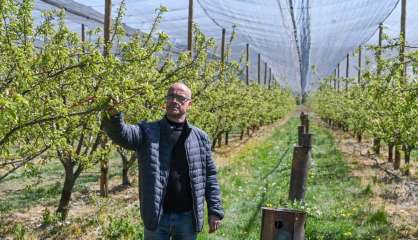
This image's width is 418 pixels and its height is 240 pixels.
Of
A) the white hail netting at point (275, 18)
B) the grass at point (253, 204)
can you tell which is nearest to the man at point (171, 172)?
the grass at point (253, 204)

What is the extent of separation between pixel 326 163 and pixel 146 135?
12247mm

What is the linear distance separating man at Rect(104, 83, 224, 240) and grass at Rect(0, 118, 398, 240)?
2.73 metres

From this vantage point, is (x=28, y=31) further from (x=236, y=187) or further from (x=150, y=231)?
(x=236, y=187)

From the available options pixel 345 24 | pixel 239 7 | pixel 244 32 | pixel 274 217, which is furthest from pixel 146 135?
pixel 244 32

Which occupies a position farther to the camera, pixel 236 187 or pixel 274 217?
pixel 236 187

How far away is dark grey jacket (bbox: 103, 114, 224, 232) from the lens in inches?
142

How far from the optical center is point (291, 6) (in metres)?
18.4

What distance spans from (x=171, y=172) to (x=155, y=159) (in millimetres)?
166

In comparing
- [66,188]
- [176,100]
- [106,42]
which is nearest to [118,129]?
[176,100]

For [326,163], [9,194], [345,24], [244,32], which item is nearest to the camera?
[9,194]

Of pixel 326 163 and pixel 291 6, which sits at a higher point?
pixel 291 6

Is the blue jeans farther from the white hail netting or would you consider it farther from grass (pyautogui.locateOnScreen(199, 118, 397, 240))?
the white hail netting

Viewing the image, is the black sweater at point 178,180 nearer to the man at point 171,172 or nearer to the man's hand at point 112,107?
the man at point 171,172

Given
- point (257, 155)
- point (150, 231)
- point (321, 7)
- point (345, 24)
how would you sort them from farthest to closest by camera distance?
1. point (345, 24)
2. point (321, 7)
3. point (257, 155)
4. point (150, 231)
